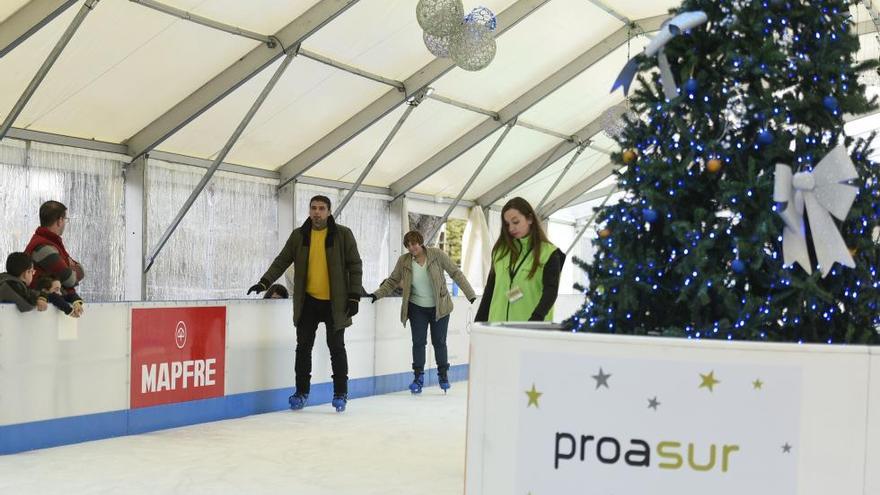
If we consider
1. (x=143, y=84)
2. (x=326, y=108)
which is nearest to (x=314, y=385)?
(x=143, y=84)

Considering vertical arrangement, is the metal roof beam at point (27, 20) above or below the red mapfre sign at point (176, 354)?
above

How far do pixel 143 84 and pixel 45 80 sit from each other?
85cm

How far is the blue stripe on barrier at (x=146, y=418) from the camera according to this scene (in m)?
5.13

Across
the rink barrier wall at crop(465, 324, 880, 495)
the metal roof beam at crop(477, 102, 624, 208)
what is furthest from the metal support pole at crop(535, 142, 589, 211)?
the rink barrier wall at crop(465, 324, 880, 495)

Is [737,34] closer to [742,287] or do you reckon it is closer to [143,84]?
[742,287]

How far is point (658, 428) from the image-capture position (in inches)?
94.3

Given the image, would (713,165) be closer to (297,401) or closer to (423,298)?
(297,401)

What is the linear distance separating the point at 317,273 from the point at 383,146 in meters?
4.88

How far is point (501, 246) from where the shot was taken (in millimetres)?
4406

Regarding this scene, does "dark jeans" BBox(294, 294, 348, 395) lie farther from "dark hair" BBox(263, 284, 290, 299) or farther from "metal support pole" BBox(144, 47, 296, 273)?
"metal support pole" BBox(144, 47, 296, 273)

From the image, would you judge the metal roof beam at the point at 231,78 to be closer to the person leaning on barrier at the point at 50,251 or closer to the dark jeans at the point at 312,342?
the dark jeans at the point at 312,342

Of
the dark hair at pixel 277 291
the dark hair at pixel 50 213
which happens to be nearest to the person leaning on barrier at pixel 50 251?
the dark hair at pixel 50 213

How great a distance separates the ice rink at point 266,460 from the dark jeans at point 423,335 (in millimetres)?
1556

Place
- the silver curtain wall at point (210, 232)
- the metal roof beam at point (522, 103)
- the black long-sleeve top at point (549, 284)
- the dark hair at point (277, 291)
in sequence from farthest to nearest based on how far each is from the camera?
1. the metal roof beam at point (522, 103)
2. the silver curtain wall at point (210, 232)
3. the dark hair at point (277, 291)
4. the black long-sleeve top at point (549, 284)
